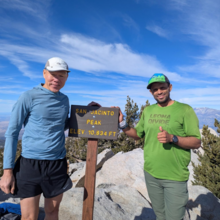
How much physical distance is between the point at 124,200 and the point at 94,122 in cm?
353

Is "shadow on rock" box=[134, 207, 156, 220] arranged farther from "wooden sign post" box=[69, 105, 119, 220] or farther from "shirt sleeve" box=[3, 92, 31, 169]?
"shirt sleeve" box=[3, 92, 31, 169]

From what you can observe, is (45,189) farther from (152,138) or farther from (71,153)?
(71,153)

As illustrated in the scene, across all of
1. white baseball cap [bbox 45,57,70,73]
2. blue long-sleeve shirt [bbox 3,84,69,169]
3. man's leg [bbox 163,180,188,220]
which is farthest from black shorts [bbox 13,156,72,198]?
man's leg [bbox 163,180,188,220]

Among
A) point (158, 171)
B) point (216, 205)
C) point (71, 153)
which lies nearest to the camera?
point (158, 171)

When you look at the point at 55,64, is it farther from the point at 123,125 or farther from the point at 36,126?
the point at 123,125

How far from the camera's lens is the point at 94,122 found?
3822 mm

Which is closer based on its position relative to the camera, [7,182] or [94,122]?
[7,182]

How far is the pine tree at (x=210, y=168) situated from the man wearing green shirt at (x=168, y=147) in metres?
7.05

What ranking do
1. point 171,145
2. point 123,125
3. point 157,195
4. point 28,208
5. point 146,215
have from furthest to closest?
point 146,215, point 123,125, point 157,195, point 171,145, point 28,208

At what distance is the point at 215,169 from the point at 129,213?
6.53 metres

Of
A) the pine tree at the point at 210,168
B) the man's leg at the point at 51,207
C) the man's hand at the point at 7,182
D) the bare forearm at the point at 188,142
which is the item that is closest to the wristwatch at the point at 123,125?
the bare forearm at the point at 188,142

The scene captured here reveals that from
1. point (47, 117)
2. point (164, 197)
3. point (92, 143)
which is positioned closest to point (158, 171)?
point (164, 197)

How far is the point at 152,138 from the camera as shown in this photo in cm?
330

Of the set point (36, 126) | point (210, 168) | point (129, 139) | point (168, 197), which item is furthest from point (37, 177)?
point (129, 139)
